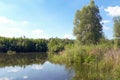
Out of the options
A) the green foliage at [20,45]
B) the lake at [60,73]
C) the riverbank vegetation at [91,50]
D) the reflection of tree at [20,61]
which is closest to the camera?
the lake at [60,73]

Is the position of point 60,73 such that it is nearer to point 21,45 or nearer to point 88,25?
point 88,25

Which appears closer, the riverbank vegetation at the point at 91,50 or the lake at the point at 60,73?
the lake at the point at 60,73

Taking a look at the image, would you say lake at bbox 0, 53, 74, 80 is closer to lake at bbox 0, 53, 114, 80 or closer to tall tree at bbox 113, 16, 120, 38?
lake at bbox 0, 53, 114, 80

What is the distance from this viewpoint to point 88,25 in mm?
37562

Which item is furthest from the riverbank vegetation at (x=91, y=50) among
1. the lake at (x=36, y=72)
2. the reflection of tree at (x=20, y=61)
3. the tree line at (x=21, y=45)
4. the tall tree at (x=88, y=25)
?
the tree line at (x=21, y=45)

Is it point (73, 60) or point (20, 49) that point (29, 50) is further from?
point (73, 60)

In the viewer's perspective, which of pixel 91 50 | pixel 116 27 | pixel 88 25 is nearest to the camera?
pixel 91 50

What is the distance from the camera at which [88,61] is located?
23641 millimetres

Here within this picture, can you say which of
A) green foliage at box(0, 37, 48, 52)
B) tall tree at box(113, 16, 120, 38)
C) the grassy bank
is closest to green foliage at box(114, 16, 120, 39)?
tall tree at box(113, 16, 120, 38)

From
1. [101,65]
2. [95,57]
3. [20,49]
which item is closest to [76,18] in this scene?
[95,57]

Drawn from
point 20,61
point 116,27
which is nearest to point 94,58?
point 20,61

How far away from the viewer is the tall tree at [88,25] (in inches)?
1474

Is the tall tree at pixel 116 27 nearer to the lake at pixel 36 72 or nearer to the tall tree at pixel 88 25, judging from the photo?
the tall tree at pixel 88 25

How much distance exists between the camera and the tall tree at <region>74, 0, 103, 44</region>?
37.4 meters
